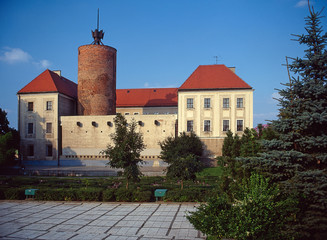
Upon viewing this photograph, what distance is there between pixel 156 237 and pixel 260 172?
3845mm

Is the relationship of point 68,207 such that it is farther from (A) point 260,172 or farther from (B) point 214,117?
(B) point 214,117

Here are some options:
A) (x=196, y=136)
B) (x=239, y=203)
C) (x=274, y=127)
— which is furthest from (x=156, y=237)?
(x=196, y=136)

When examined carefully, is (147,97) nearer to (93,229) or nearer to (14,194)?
(14,194)

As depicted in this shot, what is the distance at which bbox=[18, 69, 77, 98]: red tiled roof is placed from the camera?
1485 inches

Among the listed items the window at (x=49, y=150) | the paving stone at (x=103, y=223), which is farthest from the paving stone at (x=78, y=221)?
the window at (x=49, y=150)

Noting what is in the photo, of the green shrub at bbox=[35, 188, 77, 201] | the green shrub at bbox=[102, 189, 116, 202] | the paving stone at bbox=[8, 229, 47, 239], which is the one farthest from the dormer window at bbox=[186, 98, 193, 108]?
the paving stone at bbox=[8, 229, 47, 239]

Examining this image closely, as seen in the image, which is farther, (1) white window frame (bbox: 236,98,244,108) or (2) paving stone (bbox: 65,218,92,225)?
(1) white window frame (bbox: 236,98,244,108)

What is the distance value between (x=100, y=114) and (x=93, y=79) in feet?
16.1

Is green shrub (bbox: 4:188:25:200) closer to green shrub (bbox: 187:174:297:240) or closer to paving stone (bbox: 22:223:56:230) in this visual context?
paving stone (bbox: 22:223:56:230)

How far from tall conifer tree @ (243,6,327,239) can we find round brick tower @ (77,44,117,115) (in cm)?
3175

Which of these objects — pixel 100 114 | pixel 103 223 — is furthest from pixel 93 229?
pixel 100 114

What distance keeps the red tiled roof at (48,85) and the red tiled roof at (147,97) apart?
872cm

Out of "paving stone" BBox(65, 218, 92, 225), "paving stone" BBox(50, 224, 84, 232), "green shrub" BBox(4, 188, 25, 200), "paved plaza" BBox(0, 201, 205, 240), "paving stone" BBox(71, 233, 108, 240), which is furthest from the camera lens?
"green shrub" BBox(4, 188, 25, 200)

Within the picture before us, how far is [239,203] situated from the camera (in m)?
7.56
